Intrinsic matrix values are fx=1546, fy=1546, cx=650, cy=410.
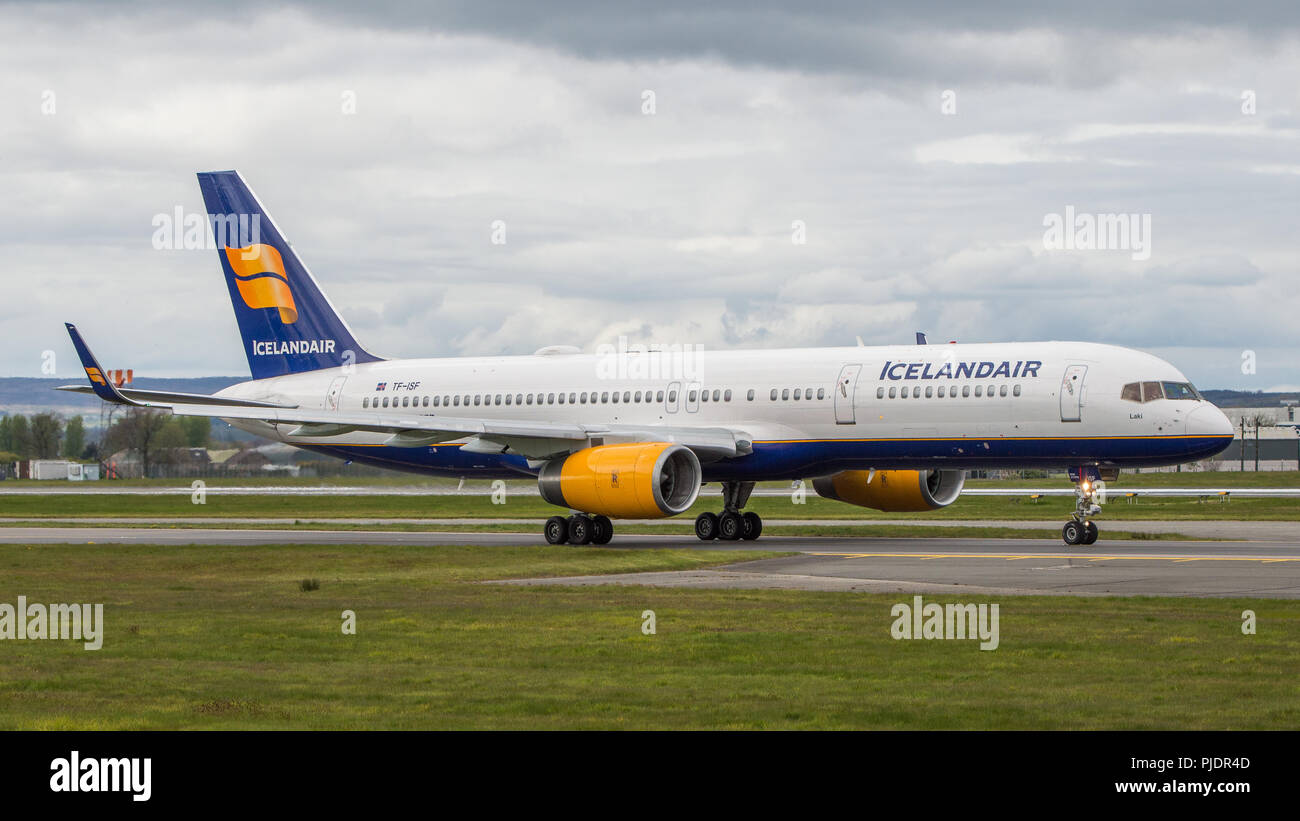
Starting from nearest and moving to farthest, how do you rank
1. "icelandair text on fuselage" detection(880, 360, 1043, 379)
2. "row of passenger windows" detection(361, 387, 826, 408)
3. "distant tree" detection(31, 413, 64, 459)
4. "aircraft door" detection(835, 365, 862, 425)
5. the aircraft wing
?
1. "icelandair text on fuselage" detection(880, 360, 1043, 379)
2. "aircraft door" detection(835, 365, 862, 425)
3. the aircraft wing
4. "row of passenger windows" detection(361, 387, 826, 408)
5. "distant tree" detection(31, 413, 64, 459)

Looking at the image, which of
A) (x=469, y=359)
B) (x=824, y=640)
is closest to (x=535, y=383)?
(x=469, y=359)

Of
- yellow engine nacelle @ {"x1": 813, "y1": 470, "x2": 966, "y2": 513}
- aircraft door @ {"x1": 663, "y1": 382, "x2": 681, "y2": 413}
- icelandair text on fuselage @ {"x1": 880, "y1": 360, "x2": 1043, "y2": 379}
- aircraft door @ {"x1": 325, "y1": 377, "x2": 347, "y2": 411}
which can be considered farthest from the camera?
aircraft door @ {"x1": 325, "y1": 377, "x2": 347, "y2": 411}

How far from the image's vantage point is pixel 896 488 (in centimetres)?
4097

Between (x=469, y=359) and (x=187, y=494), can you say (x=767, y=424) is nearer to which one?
(x=469, y=359)

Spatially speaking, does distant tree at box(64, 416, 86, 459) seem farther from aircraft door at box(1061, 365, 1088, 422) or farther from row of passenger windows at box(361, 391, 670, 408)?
aircraft door at box(1061, 365, 1088, 422)

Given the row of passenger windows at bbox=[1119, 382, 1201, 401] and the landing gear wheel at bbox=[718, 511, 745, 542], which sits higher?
the row of passenger windows at bbox=[1119, 382, 1201, 401]

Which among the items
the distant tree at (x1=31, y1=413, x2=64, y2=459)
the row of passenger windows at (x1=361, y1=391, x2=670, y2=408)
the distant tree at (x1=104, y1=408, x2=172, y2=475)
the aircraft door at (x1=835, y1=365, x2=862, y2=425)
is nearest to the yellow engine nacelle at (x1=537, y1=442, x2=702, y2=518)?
the row of passenger windows at (x1=361, y1=391, x2=670, y2=408)

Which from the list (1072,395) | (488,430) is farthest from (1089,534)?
(488,430)

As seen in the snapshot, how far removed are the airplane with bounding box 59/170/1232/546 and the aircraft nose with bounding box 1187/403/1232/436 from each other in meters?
0.04

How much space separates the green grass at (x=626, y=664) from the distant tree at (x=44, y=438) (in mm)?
137573

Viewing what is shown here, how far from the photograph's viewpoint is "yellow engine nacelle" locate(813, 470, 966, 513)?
40.7m

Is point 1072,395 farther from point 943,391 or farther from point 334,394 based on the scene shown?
point 334,394
